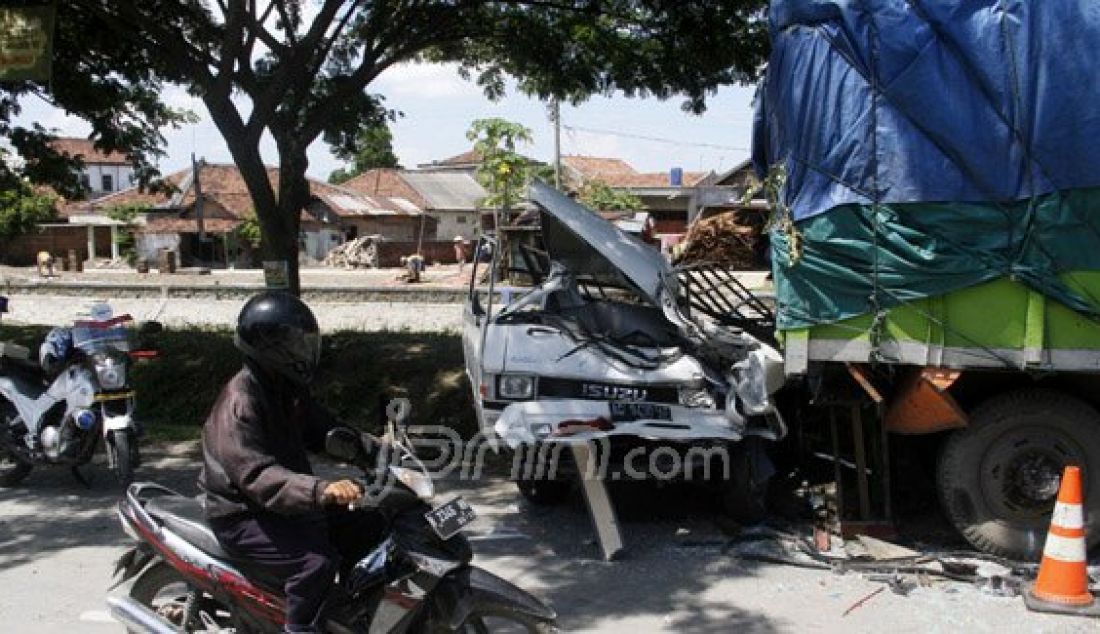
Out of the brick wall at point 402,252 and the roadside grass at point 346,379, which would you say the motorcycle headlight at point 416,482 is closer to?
the roadside grass at point 346,379

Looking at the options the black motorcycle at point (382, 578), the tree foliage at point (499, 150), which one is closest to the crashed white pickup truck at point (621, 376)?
the black motorcycle at point (382, 578)

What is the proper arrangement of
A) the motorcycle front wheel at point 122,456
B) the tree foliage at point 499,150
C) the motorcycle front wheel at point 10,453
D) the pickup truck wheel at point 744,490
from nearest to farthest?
1. the pickup truck wheel at point 744,490
2. the motorcycle front wheel at point 122,456
3. the motorcycle front wheel at point 10,453
4. the tree foliage at point 499,150

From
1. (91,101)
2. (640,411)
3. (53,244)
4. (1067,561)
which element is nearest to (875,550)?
(1067,561)

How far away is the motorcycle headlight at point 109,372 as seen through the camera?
22.6 feet

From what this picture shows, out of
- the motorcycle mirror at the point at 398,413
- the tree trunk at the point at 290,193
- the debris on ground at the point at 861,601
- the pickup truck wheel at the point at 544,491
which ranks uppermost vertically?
the tree trunk at the point at 290,193

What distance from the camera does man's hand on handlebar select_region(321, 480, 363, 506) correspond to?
3277 millimetres

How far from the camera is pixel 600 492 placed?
229 inches

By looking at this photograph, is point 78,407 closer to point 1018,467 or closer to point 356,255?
point 1018,467

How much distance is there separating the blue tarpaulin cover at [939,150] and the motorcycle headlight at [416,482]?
2.84 m

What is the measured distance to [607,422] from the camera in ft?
19.5

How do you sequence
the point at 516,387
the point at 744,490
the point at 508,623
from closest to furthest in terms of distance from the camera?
the point at 508,623, the point at 744,490, the point at 516,387

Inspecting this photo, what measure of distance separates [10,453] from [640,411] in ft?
14.8

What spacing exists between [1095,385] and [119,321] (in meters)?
6.27

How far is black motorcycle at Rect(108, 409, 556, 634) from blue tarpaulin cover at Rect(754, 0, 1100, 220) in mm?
2966
